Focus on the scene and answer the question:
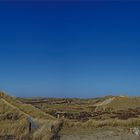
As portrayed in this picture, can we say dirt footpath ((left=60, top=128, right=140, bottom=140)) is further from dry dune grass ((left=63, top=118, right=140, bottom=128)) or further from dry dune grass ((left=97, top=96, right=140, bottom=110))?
dry dune grass ((left=97, top=96, right=140, bottom=110))

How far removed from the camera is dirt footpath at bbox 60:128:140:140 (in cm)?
2059

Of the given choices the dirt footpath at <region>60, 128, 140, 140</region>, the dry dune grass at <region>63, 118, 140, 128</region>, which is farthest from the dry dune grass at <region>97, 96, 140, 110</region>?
the dirt footpath at <region>60, 128, 140, 140</region>

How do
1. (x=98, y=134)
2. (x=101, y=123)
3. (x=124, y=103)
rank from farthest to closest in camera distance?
(x=124, y=103)
(x=101, y=123)
(x=98, y=134)

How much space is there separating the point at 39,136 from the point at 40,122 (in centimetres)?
348

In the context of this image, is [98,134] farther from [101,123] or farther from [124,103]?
[124,103]

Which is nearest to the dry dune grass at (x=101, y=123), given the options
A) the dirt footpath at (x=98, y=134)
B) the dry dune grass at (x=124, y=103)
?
the dirt footpath at (x=98, y=134)

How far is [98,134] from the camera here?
2152 cm

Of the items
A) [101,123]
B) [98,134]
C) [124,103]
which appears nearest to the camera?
[98,134]

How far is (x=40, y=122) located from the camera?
877 inches

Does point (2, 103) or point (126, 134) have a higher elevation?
point (2, 103)

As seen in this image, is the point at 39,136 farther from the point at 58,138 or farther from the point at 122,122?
the point at 122,122

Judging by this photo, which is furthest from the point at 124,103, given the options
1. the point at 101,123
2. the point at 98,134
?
the point at 98,134

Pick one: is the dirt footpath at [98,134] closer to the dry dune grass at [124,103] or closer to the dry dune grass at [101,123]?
the dry dune grass at [101,123]

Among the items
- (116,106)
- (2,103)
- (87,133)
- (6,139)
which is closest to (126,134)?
(87,133)
